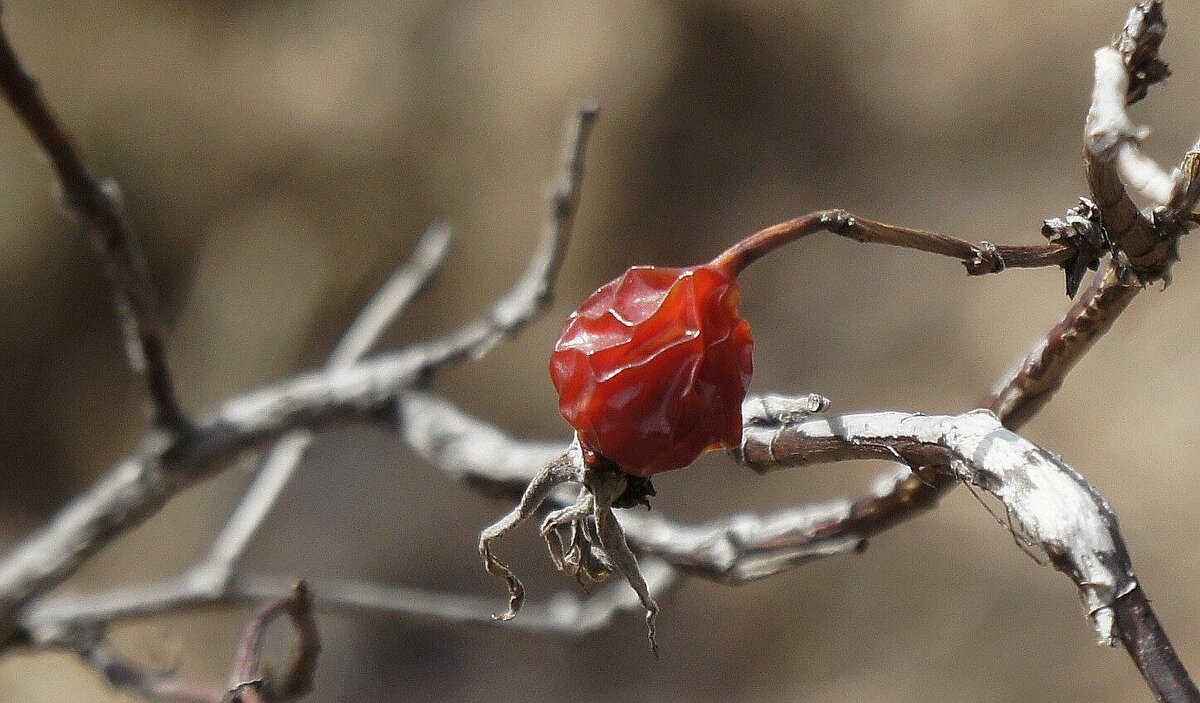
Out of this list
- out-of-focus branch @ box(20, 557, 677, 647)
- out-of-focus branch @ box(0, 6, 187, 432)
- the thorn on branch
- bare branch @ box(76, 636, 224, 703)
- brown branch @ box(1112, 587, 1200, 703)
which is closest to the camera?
brown branch @ box(1112, 587, 1200, 703)

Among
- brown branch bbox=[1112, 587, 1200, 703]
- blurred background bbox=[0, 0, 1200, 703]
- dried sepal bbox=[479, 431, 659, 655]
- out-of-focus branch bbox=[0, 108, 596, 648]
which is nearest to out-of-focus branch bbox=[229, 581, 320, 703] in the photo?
dried sepal bbox=[479, 431, 659, 655]

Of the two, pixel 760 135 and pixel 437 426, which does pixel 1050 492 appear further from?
pixel 760 135

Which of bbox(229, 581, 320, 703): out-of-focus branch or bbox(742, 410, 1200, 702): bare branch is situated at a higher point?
bbox(742, 410, 1200, 702): bare branch

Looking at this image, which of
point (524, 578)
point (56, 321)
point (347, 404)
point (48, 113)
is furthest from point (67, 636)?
point (56, 321)

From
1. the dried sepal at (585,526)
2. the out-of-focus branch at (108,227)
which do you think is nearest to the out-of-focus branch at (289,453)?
the out-of-focus branch at (108,227)

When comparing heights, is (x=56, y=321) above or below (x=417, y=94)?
below

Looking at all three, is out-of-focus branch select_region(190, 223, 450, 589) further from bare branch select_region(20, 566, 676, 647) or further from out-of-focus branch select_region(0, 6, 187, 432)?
out-of-focus branch select_region(0, 6, 187, 432)

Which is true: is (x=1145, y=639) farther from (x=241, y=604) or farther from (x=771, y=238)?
(x=241, y=604)
